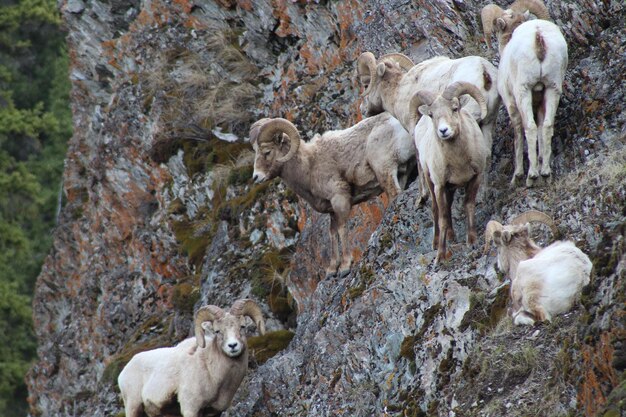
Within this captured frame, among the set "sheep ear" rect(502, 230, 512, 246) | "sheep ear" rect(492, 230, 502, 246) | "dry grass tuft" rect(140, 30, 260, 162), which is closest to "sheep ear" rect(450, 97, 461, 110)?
"sheep ear" rect(492, 230, 502, 246)

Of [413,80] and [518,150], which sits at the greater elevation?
[518,150]

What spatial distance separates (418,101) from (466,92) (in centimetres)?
66

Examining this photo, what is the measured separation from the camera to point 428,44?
16.5m

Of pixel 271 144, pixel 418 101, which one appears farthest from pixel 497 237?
pixel 271 144

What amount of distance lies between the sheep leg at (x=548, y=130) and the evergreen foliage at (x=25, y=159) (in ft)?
93.3

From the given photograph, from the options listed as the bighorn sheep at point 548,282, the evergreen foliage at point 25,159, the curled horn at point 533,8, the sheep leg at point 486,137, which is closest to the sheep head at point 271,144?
the sheep leg at point 486,137

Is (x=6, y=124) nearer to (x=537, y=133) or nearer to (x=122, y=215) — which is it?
(x=122, y=215)

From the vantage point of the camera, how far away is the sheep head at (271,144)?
1480 centimetres

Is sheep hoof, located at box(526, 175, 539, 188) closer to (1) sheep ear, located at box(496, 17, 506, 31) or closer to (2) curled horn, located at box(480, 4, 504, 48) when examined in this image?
(1) sheep ear, located at box(496, 17, 506, 31)

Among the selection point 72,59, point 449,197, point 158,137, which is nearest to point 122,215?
point 158,137

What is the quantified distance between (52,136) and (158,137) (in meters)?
21.6

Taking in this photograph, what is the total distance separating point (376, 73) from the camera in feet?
49.5

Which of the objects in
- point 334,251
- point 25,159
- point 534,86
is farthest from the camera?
point 25,159

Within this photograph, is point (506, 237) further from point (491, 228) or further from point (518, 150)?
point (518, 150)
